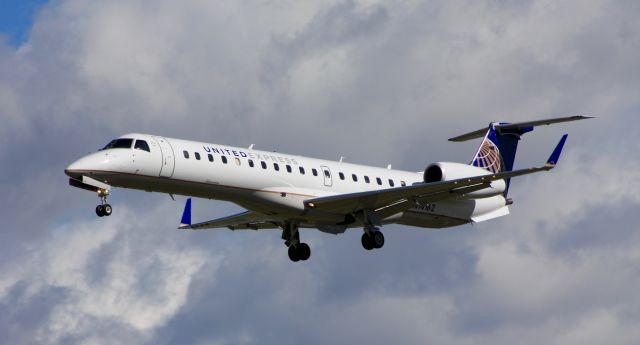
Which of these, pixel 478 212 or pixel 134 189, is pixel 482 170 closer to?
pixel 478 212

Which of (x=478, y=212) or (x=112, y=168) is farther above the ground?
(x=478, y=212)

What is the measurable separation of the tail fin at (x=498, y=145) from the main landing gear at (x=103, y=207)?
44.7 feet

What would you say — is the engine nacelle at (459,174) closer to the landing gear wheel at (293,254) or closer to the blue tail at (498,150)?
the blue tail at (498,150)

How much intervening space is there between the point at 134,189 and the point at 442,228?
1192 cm

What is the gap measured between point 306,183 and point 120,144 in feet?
19.4

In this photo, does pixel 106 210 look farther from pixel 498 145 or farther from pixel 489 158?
pixel 498 145

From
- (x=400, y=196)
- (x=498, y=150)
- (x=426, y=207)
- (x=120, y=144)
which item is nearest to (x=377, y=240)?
(x=400, y=196)

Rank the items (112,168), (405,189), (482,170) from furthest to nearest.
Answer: (482,170) → (405,189) → (112,168)

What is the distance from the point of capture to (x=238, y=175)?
126ft

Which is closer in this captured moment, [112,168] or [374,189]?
[112,168]

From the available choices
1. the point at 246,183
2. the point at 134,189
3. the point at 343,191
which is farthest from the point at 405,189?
the point at 134,189

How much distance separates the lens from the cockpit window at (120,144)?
3731 centimetres

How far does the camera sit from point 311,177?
40250 mm

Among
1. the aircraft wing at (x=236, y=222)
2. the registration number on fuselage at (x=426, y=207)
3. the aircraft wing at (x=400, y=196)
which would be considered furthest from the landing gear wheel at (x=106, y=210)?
the registration number on fuselage at (x=426, y=207)
